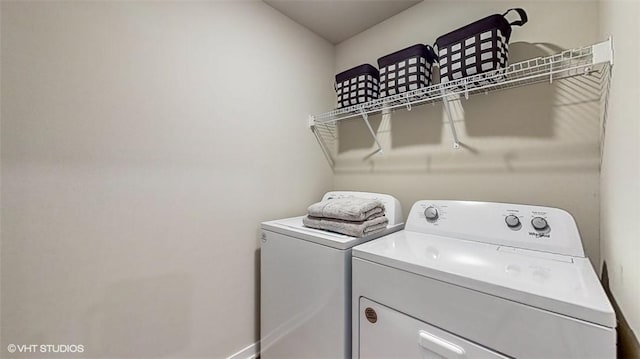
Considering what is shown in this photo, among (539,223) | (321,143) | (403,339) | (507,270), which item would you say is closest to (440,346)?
(403,339)

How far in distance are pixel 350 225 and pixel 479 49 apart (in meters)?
0.98

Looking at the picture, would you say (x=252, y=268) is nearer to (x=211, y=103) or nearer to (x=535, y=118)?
(x=211, y=103)

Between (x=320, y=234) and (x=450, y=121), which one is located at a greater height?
(x=450, y=121)

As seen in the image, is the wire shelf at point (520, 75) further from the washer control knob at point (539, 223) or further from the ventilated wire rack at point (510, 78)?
the washer control knob at point (539, 223)

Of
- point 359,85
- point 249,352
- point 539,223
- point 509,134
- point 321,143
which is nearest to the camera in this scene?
point 539,223

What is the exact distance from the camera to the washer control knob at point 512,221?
3.61 feet

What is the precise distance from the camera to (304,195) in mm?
1901

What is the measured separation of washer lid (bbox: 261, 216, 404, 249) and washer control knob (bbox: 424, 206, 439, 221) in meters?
0.18

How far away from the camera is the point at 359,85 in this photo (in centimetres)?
168

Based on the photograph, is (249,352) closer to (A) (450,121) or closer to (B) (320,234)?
(B) (320,234)

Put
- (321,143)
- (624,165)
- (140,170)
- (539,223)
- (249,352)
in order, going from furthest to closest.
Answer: (321,143)
(249,352)
(140,170)
(539,223)
(624,165)

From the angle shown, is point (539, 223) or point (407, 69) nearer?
point (539, 223)

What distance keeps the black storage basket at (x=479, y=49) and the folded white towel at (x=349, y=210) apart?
2.40ft

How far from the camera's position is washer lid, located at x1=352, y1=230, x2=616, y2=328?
63cm
